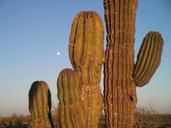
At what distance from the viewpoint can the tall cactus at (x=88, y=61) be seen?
8.36 m

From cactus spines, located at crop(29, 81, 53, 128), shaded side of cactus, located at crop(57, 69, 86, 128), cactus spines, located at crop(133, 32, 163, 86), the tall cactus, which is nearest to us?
shaded side of cactus, located at crop(57, 69, 86, 128)

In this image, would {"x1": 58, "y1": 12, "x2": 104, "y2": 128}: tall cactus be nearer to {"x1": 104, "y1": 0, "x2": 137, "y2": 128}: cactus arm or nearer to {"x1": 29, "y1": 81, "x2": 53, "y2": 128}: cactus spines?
{"x1": 104, "y1": 0, "x2": 137, "y2": 128}: cactus arm

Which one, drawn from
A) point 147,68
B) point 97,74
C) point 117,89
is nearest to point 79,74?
point 97,74

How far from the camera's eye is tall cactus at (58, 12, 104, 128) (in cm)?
836

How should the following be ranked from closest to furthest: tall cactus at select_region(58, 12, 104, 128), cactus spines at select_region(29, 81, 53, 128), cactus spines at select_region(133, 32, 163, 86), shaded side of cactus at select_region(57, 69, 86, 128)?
1. shaded side of cactus at select_region(57, 69, 86, 128)
2. tall cactus at select_region(58, 12, 104, 128)
3. cactus spines at select_region(133, 32, 163, 86)
4. cactus spines at select_region(29, 81, 53, 128)

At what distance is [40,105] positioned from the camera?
9312 mm

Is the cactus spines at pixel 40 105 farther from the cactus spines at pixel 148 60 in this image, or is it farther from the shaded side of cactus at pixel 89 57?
the cactus spines at pixel 148 60

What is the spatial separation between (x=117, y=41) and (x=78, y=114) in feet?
6.45

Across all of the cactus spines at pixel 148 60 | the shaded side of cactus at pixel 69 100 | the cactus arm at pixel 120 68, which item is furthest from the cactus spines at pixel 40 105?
the cactus spines at pixel 148 60

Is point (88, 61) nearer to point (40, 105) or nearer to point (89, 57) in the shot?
point (89, 57)

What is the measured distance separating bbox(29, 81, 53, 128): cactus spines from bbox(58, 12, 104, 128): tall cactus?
4.16 ft

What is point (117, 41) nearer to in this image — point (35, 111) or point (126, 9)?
point (126, 9)

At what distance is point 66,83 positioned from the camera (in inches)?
314

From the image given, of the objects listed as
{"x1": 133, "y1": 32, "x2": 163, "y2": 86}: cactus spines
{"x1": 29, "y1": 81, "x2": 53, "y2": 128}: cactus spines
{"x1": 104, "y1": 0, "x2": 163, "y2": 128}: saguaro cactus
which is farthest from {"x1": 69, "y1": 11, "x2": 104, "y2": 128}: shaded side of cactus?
{"x1": 29, "y1": 81, "x2": 53, "y2": 128}: cactus spines
